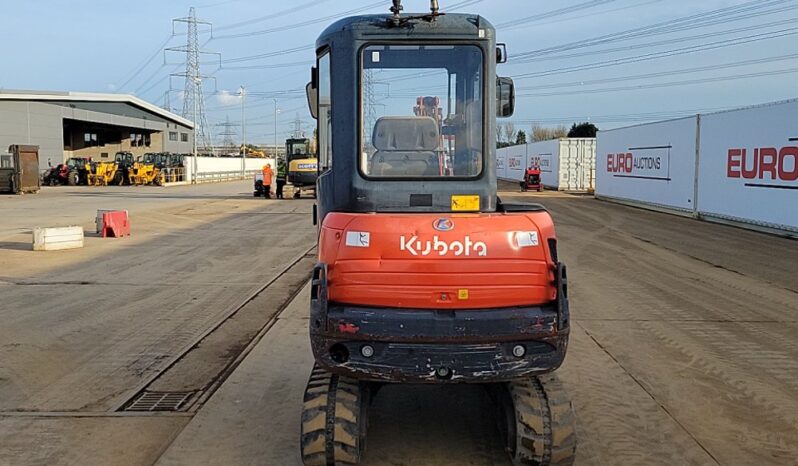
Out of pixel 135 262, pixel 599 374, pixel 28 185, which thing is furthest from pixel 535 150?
pixel 599 374

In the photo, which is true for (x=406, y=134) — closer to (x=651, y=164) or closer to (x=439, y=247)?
(x=439, y=247)

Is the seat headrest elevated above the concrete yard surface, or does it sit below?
above

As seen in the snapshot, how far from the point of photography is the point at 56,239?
16.5 m

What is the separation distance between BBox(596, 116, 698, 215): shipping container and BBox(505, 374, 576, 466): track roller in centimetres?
2112

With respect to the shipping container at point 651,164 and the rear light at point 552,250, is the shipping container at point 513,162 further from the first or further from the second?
the rear light at point 552,250

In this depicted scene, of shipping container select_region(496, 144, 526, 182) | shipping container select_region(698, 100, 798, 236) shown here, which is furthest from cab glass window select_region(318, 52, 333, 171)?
shipping container select_region(496, 144, 526, 182)

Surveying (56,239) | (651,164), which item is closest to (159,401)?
(56,239)

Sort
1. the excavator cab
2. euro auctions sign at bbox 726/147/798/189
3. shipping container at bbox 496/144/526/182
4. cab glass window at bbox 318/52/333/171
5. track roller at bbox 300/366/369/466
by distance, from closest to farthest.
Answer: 1. the excavator cab
2. track roller at bbox 300/366/369/466
3. cab glass window at bbox 318/52/333/171
4. euro auctions sign at bbox 726/147/798/189
5. shipping container at bbox 496/144/526/182

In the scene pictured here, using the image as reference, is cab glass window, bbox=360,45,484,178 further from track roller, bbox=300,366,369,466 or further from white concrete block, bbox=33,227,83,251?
white concrete block, bbox=33,227,83,251

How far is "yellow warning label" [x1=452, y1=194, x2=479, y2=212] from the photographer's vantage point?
4.82 metres

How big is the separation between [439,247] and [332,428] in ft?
4.23

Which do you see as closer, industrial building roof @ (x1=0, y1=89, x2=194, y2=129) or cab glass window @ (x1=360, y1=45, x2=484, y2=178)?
cab glass window @ (x1=360, y1=45, x2=484, y2=178)

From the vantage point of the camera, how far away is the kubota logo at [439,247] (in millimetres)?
4480

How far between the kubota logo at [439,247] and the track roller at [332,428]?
1.00m
